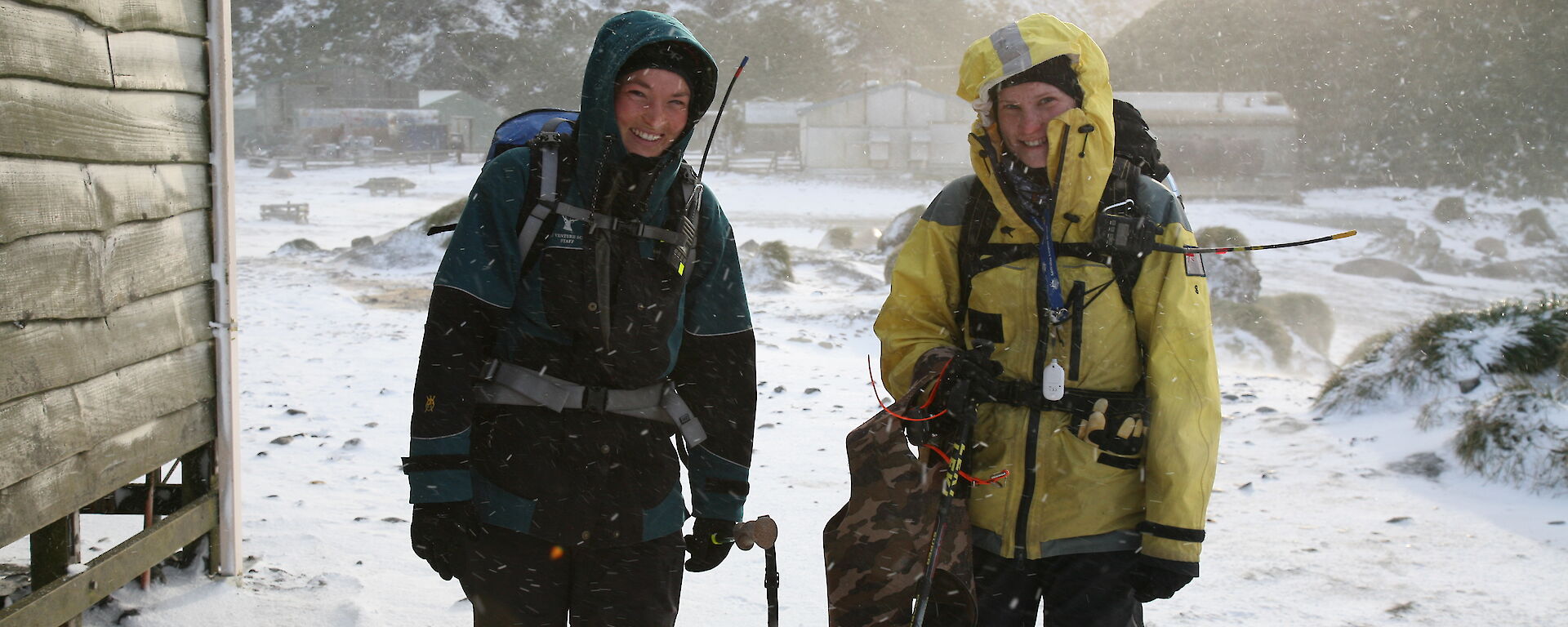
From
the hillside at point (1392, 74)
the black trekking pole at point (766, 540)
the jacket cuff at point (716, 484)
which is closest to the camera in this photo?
the black trekking pole at point (766, 540)

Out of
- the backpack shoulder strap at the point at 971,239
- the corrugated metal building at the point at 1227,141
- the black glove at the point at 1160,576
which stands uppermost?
the corrugated metal building at the point at 1227,141

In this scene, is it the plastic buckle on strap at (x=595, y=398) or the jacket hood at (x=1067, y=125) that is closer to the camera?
the plastic buckle on strap at (x=595, y=398)

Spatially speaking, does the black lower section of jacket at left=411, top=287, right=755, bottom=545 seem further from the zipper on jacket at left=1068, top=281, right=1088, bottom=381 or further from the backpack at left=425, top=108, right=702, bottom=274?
the zipper on jacket at left=1068, top=281, right=1088, bottom=381

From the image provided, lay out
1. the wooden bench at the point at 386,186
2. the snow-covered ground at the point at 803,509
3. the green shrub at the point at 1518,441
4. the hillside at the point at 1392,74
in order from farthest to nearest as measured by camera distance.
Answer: the hillside at the point at 1392,74 < the wooden bench at the point at 386,186 < the green shrub at the point at 1518,441 < the snow-covered ground at the point at 803,509

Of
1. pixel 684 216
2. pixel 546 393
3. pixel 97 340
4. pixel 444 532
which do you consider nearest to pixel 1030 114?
pixel 684 216

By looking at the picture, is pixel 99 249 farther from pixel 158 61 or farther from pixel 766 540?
pixel 766 540

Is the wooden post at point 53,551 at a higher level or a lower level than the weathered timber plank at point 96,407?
lower

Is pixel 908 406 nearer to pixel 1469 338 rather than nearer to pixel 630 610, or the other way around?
pixel 630 610

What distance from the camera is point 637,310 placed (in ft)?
8.39

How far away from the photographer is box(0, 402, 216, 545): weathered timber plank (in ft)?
9.46

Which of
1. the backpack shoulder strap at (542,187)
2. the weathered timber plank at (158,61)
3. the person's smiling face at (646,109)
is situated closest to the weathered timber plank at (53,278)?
the weathered timber plank at (158,61)

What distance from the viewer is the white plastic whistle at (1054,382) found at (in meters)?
2.62

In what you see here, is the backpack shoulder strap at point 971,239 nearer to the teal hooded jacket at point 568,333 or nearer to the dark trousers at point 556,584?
the teal hooded jacket at point 568,333

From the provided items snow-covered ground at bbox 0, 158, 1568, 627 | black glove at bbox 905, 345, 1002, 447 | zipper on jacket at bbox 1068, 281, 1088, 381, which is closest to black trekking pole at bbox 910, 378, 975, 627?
black glove at bbox 905, 345, 1002, 447
